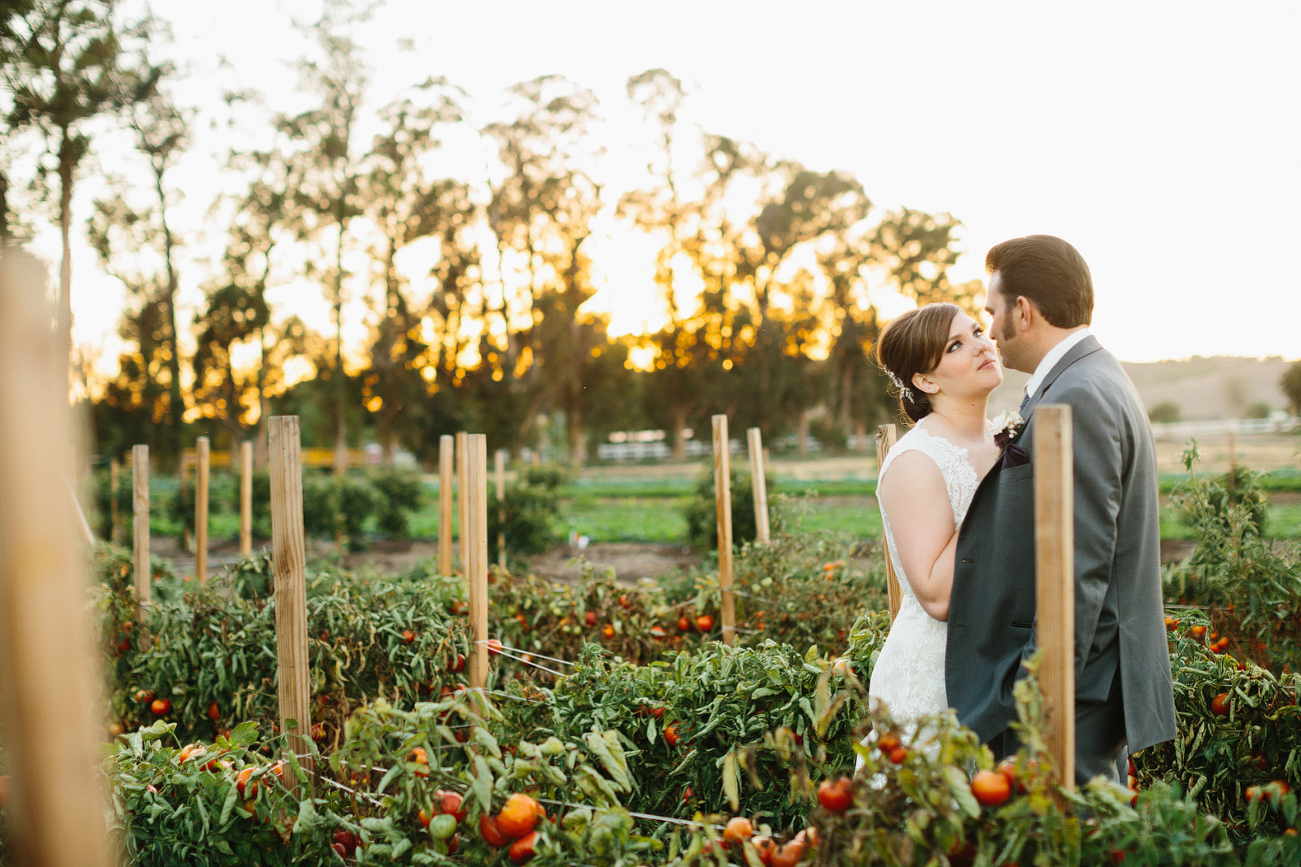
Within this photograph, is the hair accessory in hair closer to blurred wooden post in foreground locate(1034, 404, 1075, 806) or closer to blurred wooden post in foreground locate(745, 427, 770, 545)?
blurred wooden post in foreground locate(1034, 404, 1075, 806)

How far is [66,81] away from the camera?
14547 mm

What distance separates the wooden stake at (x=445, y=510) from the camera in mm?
5029

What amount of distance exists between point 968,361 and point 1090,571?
1.83 ft

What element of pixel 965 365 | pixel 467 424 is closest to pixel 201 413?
pixel 467 424

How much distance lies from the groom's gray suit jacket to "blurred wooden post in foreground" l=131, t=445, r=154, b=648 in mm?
4234

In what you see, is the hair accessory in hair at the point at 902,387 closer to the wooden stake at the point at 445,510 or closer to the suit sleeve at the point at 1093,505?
the suit sleeve at the point at 1093,505

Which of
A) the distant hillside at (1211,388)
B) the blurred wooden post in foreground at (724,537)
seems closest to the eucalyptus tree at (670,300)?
the distant hillside at (1211,388)

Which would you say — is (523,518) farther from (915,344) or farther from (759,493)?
(915,344)

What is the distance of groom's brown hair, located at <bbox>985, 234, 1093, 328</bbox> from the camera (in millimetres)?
1669

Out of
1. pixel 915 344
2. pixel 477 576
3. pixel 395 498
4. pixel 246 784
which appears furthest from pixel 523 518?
pixel 915 344

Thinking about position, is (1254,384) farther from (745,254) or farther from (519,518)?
(519,518)

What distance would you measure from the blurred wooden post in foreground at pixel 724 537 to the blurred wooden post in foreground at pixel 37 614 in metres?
3.54

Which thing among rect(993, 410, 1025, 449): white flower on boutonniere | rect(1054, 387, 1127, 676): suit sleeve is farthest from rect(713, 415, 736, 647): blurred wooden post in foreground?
rect(1054, 387, 1127, 676): suit sleeve

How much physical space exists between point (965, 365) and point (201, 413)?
31.5m
